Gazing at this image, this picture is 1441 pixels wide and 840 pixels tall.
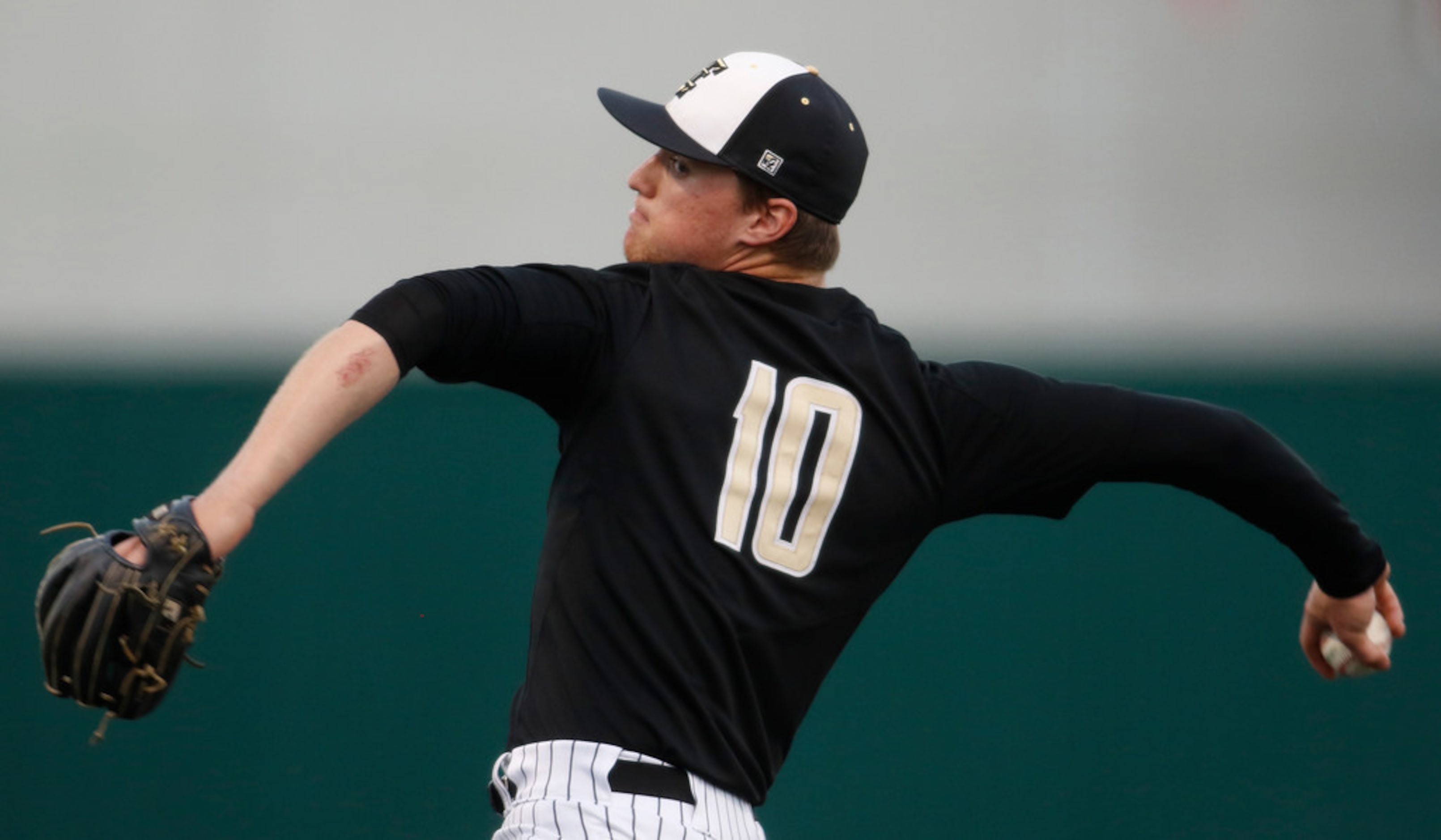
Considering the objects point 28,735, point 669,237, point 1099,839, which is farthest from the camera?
point 1099,839

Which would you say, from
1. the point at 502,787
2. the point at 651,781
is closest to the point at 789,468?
the point at 651,781

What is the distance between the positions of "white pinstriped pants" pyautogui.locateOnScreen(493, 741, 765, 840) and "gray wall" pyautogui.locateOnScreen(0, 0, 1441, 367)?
2.79m

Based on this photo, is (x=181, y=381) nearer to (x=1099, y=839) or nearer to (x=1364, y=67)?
(x=1099, y=839)

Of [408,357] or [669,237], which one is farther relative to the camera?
[669,237]

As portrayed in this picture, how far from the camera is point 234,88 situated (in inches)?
180

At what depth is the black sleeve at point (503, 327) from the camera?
175cm

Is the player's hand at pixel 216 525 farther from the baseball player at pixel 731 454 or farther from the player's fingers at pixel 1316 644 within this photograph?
the player's fingers at pixel 1316 644

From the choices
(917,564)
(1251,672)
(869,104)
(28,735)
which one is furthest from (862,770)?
(28,735)

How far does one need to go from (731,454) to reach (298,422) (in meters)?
0.63

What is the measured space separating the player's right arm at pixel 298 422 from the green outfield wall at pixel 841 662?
2.90m

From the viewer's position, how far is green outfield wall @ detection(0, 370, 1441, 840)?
14.5ft

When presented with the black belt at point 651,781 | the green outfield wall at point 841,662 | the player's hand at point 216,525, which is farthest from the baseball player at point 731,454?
the green outfield wall at point 841,662

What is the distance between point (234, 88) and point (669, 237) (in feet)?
9.27

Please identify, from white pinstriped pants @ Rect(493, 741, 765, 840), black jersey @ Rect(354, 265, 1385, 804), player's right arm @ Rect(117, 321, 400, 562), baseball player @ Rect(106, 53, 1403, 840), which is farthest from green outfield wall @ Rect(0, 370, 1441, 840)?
player's right arm @ Rect(117, 321, 400, 562)
